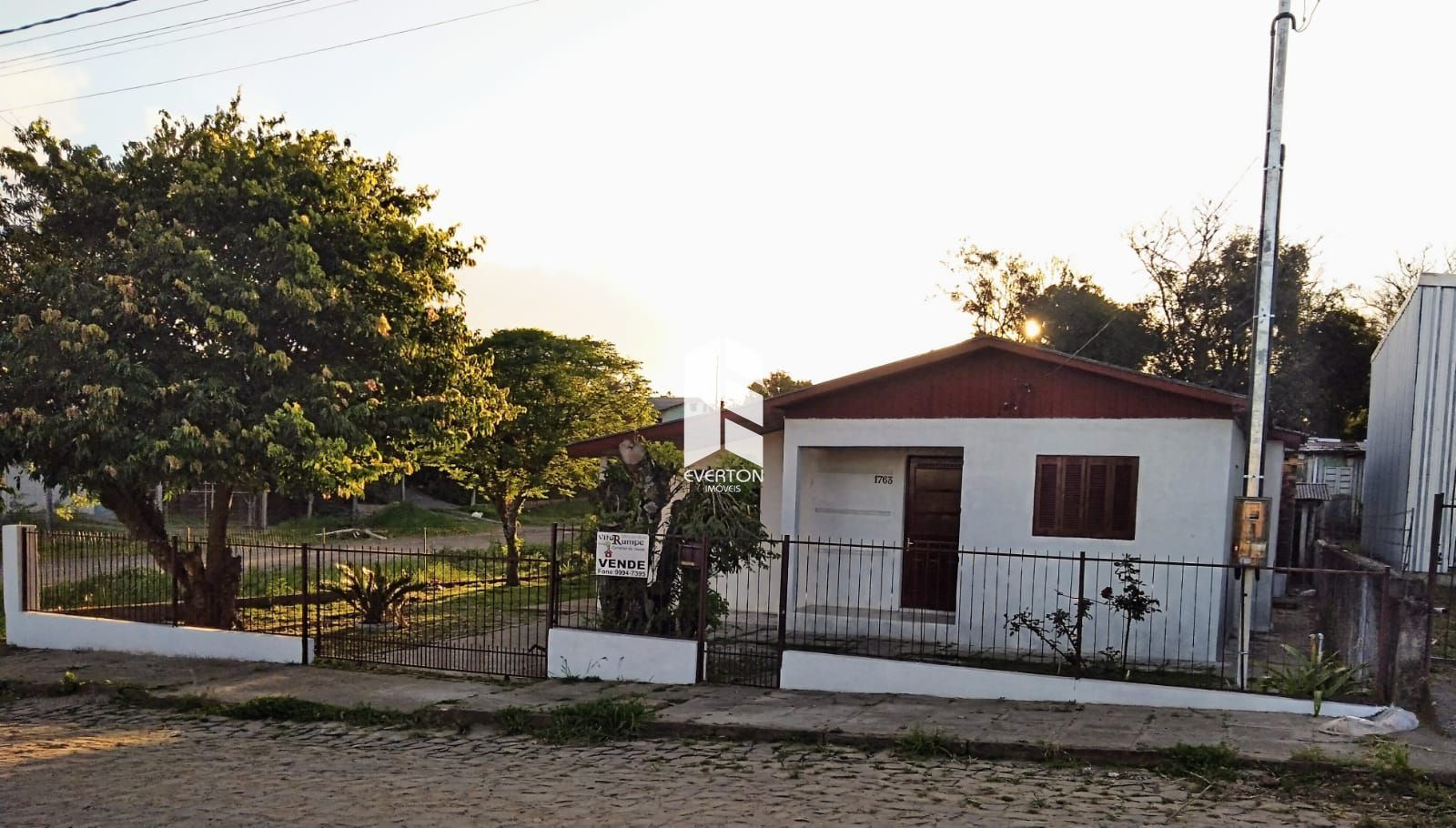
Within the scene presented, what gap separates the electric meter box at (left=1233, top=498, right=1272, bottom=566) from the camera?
9109mm

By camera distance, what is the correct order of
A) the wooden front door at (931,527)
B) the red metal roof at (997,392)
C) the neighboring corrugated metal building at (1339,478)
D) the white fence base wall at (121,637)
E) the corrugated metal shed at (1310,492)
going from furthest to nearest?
the neighboring corrugated metal building at (1339,478) → the corrugated metal shed at (1310,492) → the wooden front door at (931,527) → the white fence base wall at (121,637) → the red metal roof at (997,392)

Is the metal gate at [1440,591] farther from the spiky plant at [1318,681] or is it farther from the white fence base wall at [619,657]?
the white fence base wall at [619,657]

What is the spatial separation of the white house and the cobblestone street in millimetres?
3350

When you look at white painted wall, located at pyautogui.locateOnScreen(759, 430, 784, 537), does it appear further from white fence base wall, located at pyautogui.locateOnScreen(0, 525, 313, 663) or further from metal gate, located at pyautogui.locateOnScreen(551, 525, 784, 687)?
white fence base wall, located at pyautogui.locateOnScreen(0, 525, 313, 663)

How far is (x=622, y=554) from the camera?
11047 mm

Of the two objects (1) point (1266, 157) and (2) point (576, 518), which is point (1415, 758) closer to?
(1) point (1266, 157)

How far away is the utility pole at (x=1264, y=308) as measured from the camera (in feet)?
30.3

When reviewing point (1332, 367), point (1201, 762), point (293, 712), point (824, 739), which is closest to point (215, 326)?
point (293, 712)

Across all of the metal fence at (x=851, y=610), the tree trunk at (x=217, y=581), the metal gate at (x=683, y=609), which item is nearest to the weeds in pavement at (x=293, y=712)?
the metal fence at (x=851, y=610)

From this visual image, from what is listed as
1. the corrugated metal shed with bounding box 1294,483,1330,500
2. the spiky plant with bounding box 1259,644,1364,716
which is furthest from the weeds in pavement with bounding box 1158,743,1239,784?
the corrugated metal shed with bounding box 1294,483,1330,500

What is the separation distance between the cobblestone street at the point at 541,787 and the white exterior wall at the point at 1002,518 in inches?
180

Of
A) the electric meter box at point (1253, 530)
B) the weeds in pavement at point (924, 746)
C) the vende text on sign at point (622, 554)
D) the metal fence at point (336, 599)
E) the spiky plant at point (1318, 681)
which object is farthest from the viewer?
the metal fence at point (336, 599)

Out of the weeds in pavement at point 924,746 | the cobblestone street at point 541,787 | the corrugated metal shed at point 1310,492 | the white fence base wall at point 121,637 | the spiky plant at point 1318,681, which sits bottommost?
the cobblestone street at point 541,787

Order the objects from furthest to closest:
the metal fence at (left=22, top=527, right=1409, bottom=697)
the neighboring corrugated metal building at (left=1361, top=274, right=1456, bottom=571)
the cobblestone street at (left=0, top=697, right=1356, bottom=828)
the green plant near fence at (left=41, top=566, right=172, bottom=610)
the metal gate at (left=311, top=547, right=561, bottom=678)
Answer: the green plant near fence at (left=41, top=566, right=172, bottom=610), the neighboring corrugated metal building at (left=1361, top=274, right=1456, bottom=571), the metal gate at (left=311, top=547, right=561, bottom=678), the metal fence at (left=22, top=527, right=1409, bottom=697), the cobblestone street at (left=0, top=697, right=1356, bottom=828)
